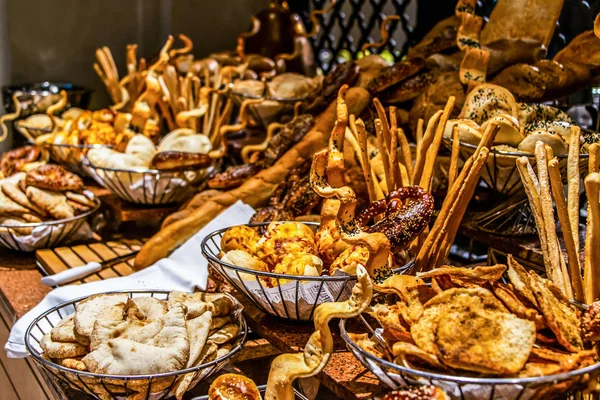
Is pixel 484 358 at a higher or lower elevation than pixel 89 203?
higher

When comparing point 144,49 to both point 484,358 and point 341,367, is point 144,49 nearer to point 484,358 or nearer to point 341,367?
point 341,367

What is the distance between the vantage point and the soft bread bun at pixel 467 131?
137 centimetres

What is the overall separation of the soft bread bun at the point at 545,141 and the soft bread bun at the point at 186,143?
112 cm

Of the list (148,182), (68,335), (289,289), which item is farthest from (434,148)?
(148,182)

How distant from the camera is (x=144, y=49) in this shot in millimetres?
3434

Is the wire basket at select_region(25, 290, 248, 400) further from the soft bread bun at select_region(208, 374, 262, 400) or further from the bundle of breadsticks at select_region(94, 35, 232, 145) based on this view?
the bundle of breadsticks at select_region(94, 35, 232, 145)

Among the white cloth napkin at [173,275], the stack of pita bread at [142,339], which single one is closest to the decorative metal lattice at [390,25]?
the white cloth napkin at [173,275]

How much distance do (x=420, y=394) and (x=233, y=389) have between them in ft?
1.01

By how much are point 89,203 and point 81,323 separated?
41.5 inches

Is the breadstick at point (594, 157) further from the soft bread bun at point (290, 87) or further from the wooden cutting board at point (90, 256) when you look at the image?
the soft bread bun at point (290, 87)

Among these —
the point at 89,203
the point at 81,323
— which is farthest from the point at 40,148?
the point at 81,323

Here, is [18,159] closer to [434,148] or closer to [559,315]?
[434,148]

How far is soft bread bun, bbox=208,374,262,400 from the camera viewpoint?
97 cm

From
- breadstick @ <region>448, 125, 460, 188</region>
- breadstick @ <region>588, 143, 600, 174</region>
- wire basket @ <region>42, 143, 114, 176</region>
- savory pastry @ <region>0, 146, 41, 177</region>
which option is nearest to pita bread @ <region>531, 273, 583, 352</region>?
breadstick @ <region>588, 143, 600, 174</region>
